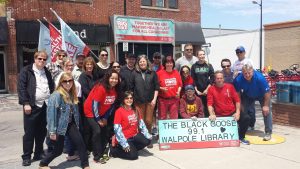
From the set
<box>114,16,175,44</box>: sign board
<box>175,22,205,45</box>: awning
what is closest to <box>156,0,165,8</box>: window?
<box>114,16,175,44</box>: sign board

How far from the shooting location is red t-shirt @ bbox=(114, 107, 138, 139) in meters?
5.81

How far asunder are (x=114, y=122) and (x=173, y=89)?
1.60 m

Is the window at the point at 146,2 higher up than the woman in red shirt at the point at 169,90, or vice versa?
the window at the point at 146,2

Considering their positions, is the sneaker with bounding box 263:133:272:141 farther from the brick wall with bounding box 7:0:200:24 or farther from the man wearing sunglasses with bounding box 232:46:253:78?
the brick wall with bounding box 7:0:200:24

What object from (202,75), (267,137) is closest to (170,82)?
(202,75)

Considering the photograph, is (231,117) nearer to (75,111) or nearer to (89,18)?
(75,111)

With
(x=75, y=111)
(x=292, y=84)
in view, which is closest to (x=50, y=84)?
(x=75, y=111)

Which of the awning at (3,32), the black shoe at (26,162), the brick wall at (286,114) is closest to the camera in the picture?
the black shoe at (26,162)

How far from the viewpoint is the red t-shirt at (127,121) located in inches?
229

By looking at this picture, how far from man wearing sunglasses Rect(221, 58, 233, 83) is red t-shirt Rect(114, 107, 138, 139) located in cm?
261

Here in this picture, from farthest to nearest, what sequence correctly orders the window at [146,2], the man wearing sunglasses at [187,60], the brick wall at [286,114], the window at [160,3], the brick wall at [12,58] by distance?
the window at [160,3]
the window at [146,2]
the brick wall at [12,58]
the brick wall at [286,114]
the man wearing sunglasses at [187,60]

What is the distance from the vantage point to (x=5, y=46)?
1675 cm

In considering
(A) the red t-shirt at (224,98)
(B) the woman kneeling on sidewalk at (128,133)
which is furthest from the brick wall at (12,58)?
(A) the red t-shirt at (224,98)

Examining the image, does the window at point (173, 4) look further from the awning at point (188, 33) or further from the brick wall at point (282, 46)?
the brick wall at point (282, 46)
